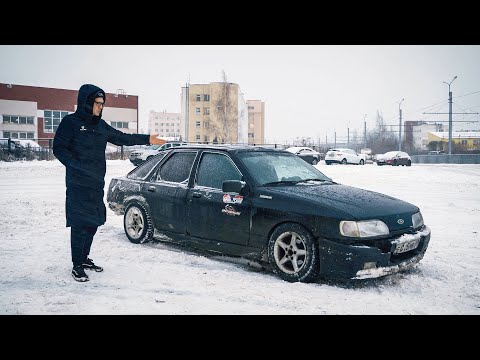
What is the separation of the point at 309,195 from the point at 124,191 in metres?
3.05

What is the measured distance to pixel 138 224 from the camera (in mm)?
6004

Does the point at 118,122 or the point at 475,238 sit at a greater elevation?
the point at 118,122

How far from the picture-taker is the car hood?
421cm

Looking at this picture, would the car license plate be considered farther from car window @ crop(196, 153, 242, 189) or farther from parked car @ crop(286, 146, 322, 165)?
parked car @ crop(286, 146, 322, 165)

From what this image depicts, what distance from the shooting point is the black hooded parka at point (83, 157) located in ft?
13.7

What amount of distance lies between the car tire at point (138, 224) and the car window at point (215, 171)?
3.42 feet

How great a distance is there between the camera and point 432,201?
10602mm

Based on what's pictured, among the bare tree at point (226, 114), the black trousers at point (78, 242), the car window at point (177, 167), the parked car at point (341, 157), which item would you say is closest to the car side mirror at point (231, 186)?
the car window at point (177, 167)

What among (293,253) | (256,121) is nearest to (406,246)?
(293,253)

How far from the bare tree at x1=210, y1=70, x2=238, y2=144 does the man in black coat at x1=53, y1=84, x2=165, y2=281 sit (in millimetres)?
59643

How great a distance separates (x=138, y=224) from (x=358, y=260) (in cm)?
328

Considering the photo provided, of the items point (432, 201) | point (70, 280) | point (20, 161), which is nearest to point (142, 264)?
point (70, 280)

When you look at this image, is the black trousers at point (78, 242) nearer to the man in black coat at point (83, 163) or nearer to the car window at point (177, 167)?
the man in black coat at point (83, 163)
